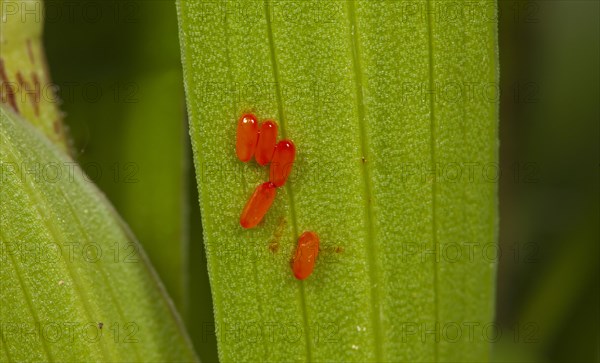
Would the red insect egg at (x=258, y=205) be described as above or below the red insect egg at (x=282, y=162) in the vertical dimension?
below

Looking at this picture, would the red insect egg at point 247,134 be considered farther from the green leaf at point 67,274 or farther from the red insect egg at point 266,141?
the green leaf at point 67,274

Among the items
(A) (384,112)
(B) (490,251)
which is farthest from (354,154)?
(B) (490,251)

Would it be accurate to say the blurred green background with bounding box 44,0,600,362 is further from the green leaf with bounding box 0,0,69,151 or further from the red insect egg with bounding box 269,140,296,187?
the red insect egg with bounding box 269,140,296,187

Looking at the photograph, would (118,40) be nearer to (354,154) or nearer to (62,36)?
(62,36)

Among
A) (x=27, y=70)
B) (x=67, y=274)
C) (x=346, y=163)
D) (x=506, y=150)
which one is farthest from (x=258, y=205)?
(x=506, y=150)

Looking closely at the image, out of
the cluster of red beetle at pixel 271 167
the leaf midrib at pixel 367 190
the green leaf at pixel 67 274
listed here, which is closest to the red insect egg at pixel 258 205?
the cluster of red beetle at pixel 271 167

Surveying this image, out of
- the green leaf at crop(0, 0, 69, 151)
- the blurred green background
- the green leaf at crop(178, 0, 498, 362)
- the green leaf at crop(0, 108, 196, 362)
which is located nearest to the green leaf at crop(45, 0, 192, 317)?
the blurred green background
